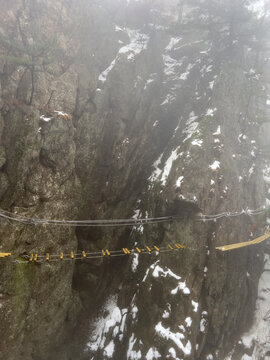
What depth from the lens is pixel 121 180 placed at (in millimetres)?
17312

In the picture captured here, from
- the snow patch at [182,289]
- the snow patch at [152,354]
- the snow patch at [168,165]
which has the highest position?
the snow patch at [168,165]

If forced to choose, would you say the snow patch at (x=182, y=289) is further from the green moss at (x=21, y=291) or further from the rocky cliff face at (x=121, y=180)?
the green moss at (x=21, y=291)

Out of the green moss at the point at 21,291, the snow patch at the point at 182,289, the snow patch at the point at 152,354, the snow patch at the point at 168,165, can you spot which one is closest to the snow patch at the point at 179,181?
the snow patch at the point at 168,165

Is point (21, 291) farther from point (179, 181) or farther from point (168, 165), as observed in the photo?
point (168, 165)

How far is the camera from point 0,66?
1260 centimetres

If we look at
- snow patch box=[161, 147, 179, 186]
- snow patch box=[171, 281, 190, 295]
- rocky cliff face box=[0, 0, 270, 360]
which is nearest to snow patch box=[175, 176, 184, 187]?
rocky cliff face box=[0, 0, 270, 360]

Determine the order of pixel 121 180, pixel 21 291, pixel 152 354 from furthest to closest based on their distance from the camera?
pixel 121 180 → pixel 152 354 → pixel 21 291

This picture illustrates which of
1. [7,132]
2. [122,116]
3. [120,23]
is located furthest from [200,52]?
[7,132]

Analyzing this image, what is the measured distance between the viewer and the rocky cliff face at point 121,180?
1214 cm

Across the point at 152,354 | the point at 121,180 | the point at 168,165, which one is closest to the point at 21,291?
the point at 152,354

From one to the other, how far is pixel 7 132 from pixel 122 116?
30.3 feet

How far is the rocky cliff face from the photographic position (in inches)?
478

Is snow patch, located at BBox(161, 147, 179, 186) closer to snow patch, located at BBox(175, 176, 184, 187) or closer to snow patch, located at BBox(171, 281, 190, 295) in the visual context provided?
snow patch, located at BBox(175, 176, 184, 187)

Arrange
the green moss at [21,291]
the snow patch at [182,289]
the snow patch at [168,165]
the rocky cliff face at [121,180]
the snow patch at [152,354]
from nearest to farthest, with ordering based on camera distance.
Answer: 1. the green moss at [21,291]
2. the snow patch at [152,354]
3. the rocky cliff face at [121,180]
4. the snow patch at [182,289]
5. the snow patch at [168,165]
